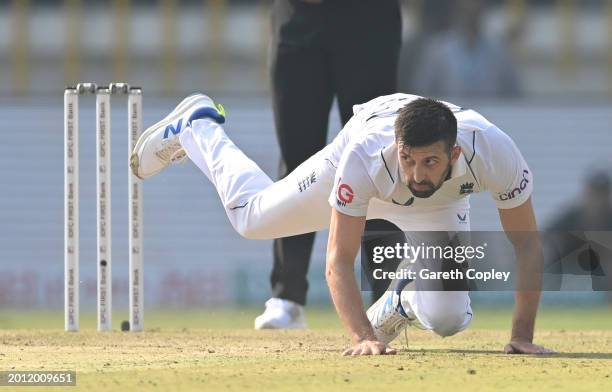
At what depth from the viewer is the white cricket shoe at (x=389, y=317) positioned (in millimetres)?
5062

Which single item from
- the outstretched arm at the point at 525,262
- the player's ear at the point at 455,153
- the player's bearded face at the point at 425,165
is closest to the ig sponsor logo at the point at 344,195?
the player's bearded face at the point at 425,165

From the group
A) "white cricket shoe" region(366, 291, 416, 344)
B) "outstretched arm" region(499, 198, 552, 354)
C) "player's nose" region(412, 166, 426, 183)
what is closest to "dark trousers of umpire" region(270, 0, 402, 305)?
"white cricket shoe" region(366, 291, 416, 344)

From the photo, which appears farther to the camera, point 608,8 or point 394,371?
point 608,8

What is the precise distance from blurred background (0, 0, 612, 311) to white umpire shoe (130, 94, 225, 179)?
4253 millimetres

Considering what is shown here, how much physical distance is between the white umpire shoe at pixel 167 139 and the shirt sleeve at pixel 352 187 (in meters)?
1.41

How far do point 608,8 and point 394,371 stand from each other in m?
10.8

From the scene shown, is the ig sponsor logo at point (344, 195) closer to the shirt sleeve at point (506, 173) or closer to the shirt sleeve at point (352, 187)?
the shirt sleeve at point (352, 187)

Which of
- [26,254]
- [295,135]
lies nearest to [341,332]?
[295,135]

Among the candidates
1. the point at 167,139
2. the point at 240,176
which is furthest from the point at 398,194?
the point at 167,139

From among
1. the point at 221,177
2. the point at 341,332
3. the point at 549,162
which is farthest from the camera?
the point at 549,162

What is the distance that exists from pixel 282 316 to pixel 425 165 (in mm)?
1956

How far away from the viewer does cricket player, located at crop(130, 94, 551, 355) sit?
176 inches

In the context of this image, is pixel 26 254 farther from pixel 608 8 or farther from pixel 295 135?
pixel 608 8

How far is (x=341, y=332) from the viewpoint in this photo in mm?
6094
